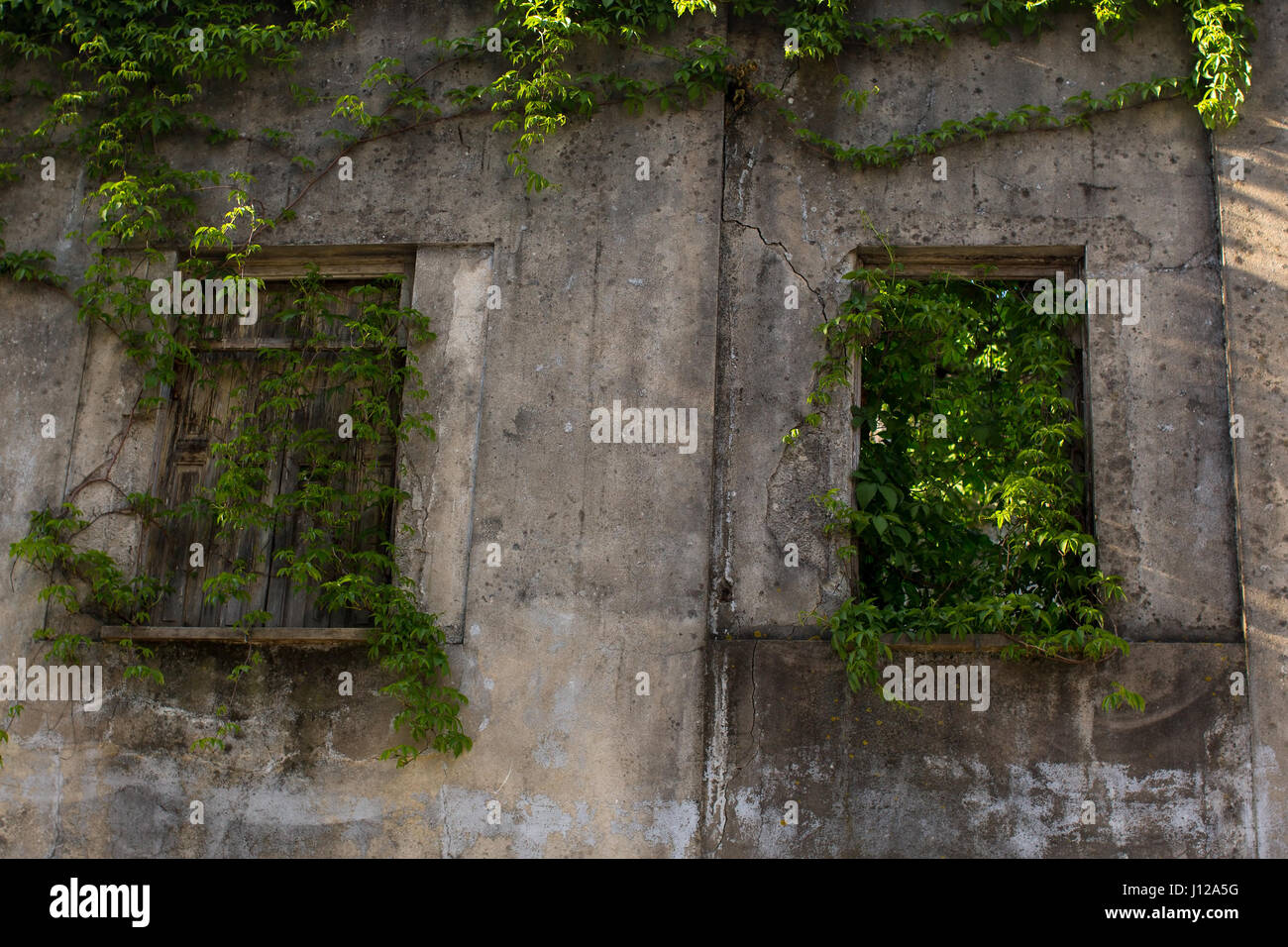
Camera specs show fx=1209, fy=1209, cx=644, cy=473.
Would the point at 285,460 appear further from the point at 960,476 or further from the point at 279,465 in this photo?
the point at 960,476

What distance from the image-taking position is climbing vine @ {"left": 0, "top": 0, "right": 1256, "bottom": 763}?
5984 millimetres

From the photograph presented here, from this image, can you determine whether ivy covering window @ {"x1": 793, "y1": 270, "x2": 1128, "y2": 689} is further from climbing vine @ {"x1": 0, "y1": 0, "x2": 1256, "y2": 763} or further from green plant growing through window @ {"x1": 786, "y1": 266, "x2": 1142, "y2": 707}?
climbing vine @ {"x1": 0, "y1": 0, "x2": 1256, "y2": 763}

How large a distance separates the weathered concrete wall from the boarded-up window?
0.24 metres

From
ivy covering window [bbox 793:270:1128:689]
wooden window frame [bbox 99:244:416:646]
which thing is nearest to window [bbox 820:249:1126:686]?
ivy covering window [bbox 793:270:1128:689]

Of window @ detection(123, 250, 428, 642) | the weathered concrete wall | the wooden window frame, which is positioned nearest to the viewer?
the weathered concrete wall

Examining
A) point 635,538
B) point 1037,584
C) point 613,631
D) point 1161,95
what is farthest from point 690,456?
point 1161,95

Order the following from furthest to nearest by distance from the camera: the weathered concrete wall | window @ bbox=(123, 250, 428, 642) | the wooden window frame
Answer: the wooden window frame < window @ bbox=(123, 250, 428, 642) < the weathered concrete wall

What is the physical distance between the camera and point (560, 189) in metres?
6.24

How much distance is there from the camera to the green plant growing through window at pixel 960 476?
548 centimetres

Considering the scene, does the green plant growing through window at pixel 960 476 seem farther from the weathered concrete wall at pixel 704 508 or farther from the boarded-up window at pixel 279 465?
the boarded-up window at pixel 279 465

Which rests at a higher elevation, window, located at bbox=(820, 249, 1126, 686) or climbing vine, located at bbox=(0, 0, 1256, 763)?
climbing vine, located at bbox=(0, 0, 1256, 763)

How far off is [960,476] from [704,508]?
1.66m

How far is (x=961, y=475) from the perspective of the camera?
6582 millimetres

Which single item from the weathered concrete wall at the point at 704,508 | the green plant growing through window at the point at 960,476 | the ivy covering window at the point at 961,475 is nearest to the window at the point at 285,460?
the weathered concrete wall at the point at 704,508
